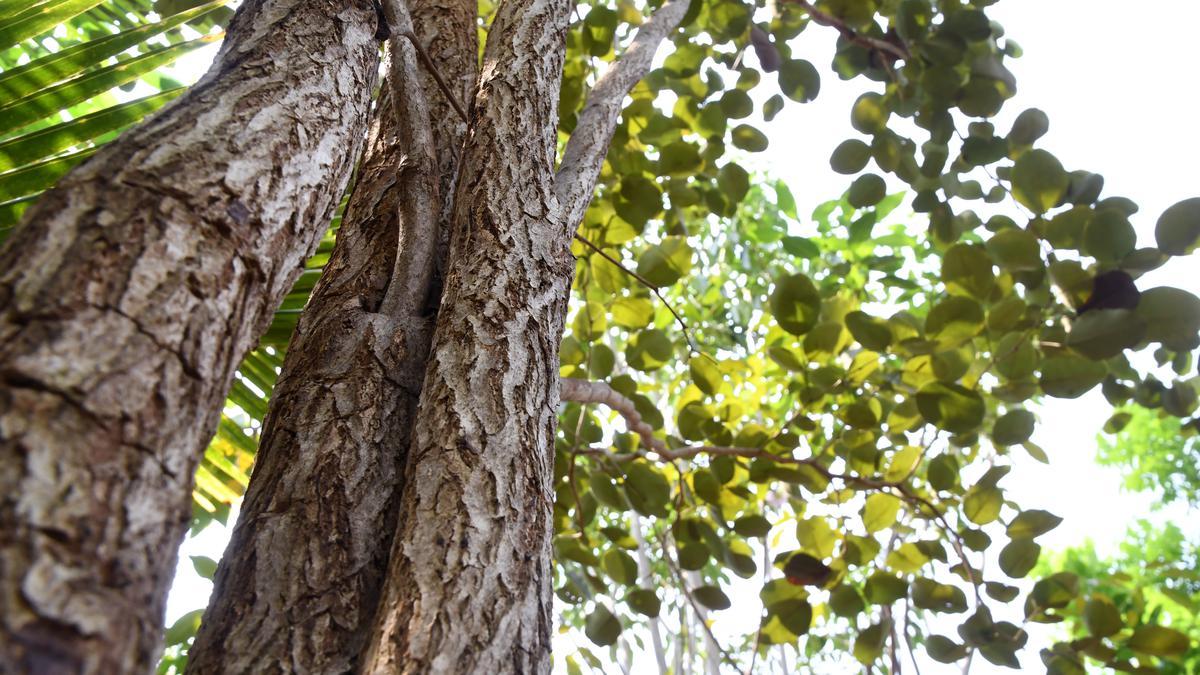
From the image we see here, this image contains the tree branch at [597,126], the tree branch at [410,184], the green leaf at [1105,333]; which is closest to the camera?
the tree branch at [410,184]

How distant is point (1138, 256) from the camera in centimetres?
130

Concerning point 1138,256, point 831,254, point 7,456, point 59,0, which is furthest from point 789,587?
point 831,254

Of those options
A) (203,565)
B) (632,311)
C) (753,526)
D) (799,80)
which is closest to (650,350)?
(632,311)

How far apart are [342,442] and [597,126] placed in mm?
609

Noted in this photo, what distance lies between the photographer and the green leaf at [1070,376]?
4.53 feet

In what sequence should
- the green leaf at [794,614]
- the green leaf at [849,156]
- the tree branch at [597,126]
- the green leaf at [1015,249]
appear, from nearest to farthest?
the tree branch at [597,126]
the green leaf at [1015,249]
the green leaf at [794,614]
the green leaf at [849,156]

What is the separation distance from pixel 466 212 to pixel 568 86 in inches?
35.7

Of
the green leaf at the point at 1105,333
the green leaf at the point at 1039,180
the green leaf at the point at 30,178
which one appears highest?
the green leaf at the point at 1039,180

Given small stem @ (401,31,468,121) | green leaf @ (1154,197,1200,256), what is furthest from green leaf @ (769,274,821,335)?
small stem @ (401,31,468,121)

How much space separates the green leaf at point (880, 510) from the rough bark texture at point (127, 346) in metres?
1.28

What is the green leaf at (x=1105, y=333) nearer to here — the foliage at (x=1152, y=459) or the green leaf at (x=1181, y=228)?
the green leaf at (x=1181, y=228)

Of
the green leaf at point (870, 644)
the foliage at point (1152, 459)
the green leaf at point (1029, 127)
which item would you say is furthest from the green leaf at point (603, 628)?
the foliage at point (1152, 459)

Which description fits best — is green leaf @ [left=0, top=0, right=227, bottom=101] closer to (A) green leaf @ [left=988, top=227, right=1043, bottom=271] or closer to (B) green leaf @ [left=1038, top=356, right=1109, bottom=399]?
(A) green leaf @ [left=988, top=227, right=1043, bottom=271]

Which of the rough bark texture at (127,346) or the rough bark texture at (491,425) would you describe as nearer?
the rough bark texture at (127,346)
